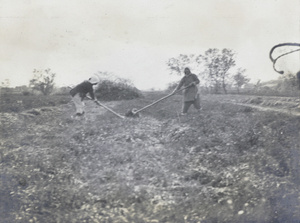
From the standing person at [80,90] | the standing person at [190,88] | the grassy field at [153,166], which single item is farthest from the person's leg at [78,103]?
the standing person at [190,88]

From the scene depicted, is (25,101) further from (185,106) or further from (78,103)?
(185,106)

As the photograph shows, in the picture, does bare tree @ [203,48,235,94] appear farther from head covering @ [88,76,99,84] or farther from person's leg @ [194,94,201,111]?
head covering @ [88,76,99,84]

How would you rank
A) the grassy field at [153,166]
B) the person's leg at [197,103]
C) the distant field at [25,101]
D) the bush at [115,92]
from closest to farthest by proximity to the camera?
the grassy field at [153,166] → the person's leg at [197,103] → the distant field at [25,101] → the bush at [115,92]

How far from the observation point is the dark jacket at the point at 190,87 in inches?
280

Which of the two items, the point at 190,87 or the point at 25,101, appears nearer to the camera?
the point at 190,87

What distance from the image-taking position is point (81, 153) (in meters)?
5.72

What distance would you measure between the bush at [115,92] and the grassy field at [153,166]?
5.19 ft

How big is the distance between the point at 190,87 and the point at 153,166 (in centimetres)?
315

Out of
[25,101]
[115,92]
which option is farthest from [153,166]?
[25,101]

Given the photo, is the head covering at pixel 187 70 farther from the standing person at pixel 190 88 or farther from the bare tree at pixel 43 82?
the bare tree at pixel 43 82

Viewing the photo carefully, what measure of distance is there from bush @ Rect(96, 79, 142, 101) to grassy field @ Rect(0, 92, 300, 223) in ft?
5.19

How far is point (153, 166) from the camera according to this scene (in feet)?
16.6

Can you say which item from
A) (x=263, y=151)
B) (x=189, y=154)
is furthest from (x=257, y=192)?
(x=189, y=154)

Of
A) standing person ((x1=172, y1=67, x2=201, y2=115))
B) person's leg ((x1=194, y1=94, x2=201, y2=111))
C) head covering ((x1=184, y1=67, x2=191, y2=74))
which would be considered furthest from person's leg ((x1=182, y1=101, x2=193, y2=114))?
head covering ((x1=184, y1=67, x2=191, y2=74))
